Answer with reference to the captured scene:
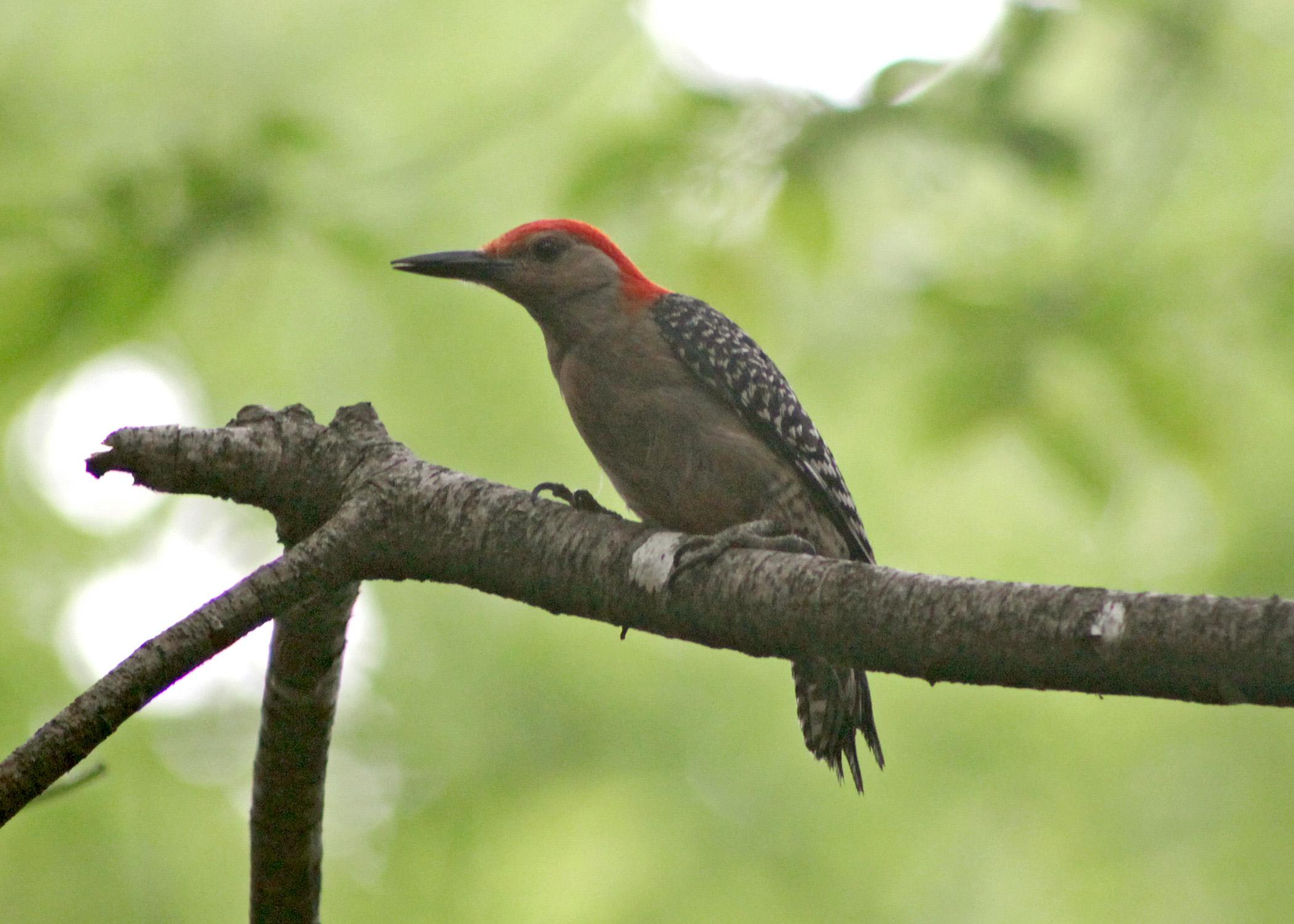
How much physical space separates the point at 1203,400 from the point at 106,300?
373cm

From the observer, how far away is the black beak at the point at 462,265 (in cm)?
497

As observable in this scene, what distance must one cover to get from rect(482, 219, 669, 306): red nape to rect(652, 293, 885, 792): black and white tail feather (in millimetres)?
144

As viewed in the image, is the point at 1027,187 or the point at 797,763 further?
the point at 797,763

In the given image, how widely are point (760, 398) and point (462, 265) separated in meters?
1.37

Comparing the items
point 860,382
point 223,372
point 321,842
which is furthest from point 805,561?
point 223,372

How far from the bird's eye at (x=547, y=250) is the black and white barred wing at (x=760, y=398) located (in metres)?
0.49

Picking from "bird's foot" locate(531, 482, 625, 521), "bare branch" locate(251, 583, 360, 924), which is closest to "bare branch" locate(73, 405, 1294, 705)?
"bare branch" locate(251, 583, 360, 924)

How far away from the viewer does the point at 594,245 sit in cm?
532

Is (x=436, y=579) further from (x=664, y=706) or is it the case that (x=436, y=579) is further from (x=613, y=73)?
(x=613, y=73)

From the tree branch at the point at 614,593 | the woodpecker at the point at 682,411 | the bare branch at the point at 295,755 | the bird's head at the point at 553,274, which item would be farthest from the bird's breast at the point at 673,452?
the bare branch at the point at 295,755

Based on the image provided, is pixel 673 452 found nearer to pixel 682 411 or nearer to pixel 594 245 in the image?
pixel 682 411

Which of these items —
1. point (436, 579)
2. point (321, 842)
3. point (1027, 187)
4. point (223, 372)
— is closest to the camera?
point (436, 579)

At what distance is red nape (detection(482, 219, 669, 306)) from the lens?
520 cm

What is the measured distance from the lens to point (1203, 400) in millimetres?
4145
